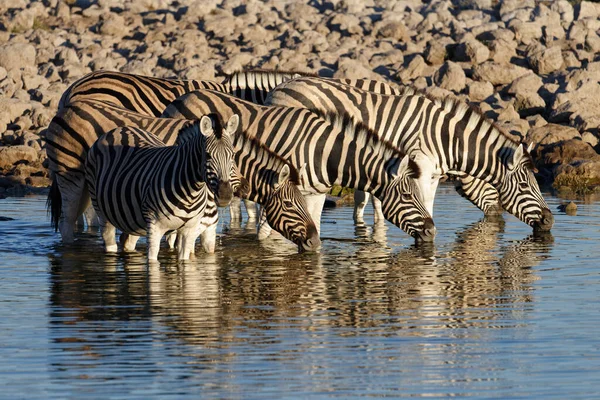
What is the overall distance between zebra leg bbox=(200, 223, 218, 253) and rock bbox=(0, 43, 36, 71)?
16.8m

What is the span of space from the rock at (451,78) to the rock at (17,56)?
9.37 meters

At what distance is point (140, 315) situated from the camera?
10430mm

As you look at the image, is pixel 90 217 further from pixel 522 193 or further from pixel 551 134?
pixel 551 134

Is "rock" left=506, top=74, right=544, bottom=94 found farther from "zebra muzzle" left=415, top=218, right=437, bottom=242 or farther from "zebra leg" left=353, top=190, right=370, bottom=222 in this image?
"zebra muzzle" left=415, top=218, right=437, bottom=242

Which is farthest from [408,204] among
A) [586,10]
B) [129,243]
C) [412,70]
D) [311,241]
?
[586,10]

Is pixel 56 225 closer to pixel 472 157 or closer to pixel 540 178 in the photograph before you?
pixel 472 157

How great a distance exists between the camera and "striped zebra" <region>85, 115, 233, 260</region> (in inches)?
479

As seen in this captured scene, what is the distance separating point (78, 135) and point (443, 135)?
4669 mm

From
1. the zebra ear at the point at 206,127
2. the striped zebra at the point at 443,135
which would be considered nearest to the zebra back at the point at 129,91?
the striped zebra at the point at 443,135

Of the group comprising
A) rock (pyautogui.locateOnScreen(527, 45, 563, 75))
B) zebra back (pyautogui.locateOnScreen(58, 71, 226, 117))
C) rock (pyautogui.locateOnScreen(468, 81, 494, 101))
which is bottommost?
zebra back (pyautogui.locateOnScreen(58, 71, 226, 117))

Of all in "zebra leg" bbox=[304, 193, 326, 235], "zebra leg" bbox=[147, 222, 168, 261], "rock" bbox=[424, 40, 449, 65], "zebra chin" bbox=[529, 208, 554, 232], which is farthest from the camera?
"rock" bbox=[424, 40, 449, 65]

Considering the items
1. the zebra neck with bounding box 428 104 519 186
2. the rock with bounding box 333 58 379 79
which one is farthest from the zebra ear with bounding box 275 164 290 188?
the rock with bounding box 333 58 379 79

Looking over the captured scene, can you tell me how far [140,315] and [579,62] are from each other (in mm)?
20609

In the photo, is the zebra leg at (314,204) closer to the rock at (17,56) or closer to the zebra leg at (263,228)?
the zebra leg at (263,228)
